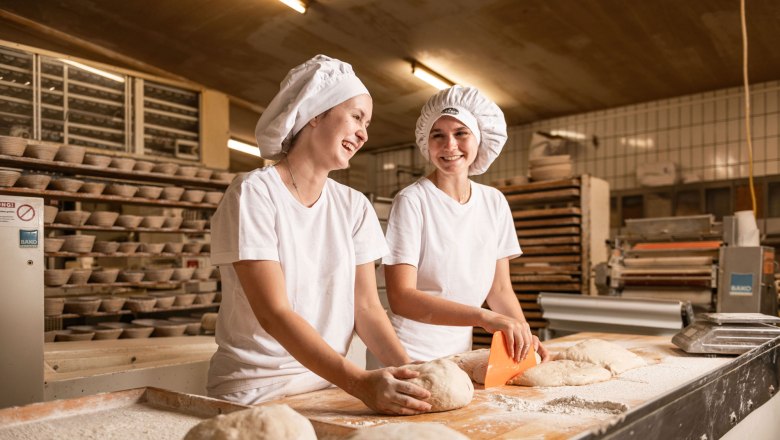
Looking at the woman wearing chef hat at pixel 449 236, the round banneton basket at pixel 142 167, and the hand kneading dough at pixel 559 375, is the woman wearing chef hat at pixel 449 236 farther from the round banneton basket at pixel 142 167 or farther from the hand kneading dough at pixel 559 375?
the round banneton basket at pixel 142 167

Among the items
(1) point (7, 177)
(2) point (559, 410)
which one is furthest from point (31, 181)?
(2) point (559, 410)

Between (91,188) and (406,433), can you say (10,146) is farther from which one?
(406,433)

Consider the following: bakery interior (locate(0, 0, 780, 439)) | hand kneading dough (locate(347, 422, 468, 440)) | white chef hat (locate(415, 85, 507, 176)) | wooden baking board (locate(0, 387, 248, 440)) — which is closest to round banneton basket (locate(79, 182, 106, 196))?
bakery interior (locate(0, 0, 780, 439))

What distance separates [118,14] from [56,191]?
91.0 inches

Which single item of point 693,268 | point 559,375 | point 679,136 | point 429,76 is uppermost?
point 429,76

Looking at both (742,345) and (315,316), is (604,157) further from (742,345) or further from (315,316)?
(315,316)

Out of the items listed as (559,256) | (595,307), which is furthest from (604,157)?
(595,307)

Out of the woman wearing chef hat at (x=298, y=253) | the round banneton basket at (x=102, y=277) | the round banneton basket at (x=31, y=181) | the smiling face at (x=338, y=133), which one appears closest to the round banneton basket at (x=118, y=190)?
the round banneton basket at (x=31, y=181)

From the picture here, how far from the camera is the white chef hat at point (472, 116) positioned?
204cm

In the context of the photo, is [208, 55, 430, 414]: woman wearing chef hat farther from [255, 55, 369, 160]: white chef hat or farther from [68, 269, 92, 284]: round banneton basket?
[68, 269, 92, 284]: round banneton basket

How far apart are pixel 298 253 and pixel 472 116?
3.03 ft

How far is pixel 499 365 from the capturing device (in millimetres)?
1525

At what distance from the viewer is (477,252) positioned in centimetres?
207

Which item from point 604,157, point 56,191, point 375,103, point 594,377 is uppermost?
point 375,103
